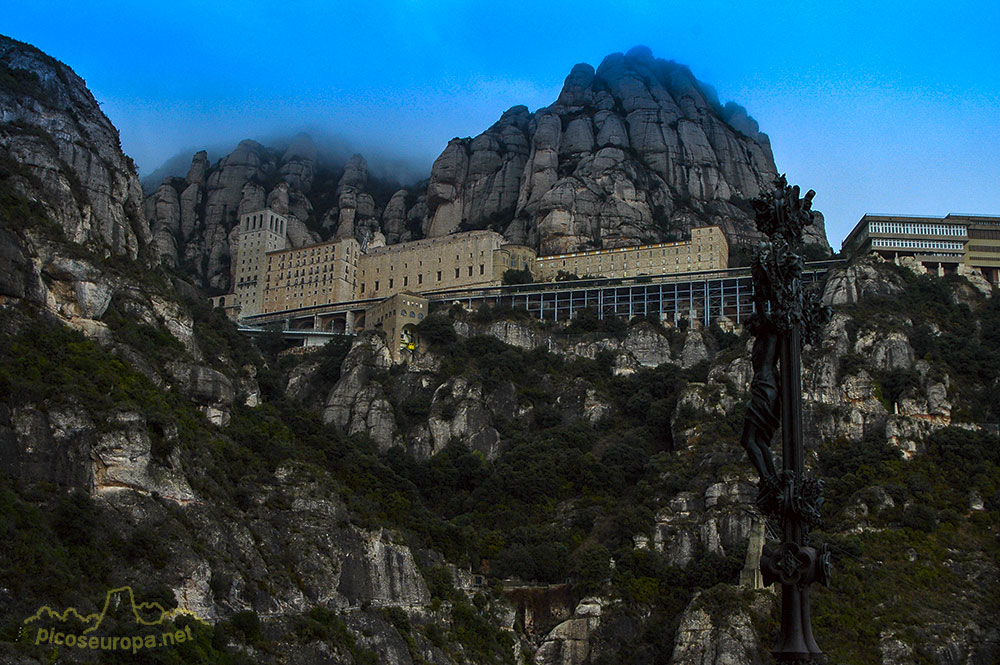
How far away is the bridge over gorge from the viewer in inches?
4739

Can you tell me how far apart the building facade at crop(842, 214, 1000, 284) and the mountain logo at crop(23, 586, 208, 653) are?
9098 cm

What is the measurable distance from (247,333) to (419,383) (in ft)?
81.4

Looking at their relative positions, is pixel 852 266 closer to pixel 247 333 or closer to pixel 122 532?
pixel 247 333

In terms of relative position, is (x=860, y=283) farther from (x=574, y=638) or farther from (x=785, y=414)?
(x=785, y=414)

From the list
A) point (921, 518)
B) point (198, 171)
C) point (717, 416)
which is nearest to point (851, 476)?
point (921, 518)

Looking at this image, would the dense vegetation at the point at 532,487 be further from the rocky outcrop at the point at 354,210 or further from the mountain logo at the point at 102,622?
the rocky outcrop at the point at 354,210

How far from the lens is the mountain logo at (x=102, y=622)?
45.8m

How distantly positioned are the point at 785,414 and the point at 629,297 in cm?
11226

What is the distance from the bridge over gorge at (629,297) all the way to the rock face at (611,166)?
52.8 feet

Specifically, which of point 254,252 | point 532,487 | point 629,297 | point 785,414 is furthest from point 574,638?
point 254,252

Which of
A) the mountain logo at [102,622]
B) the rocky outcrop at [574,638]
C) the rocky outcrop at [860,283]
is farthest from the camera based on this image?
the rocky outcrop at [860,283]

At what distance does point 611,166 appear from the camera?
152750 mm

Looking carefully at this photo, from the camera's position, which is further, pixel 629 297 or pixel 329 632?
pixel 629 297

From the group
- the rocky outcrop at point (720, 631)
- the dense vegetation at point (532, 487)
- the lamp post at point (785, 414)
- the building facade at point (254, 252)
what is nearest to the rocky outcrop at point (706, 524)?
the dense vegetation at point (532, 487)
